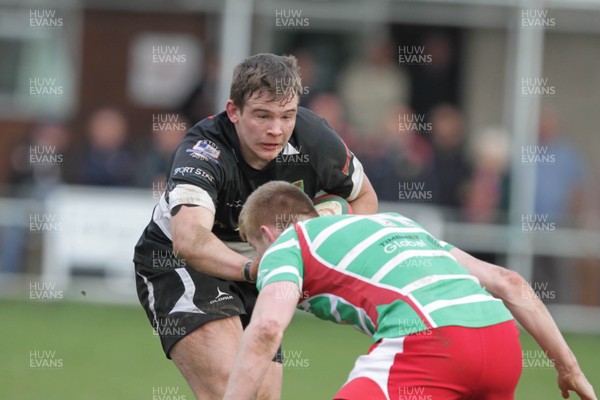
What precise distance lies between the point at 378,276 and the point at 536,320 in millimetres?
797

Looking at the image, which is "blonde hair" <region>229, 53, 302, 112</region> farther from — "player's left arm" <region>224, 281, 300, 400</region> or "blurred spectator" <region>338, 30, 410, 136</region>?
"blurred spectator" <region>338, 30, 410, 136</region>

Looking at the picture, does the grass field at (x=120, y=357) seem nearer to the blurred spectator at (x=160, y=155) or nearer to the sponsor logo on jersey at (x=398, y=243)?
the blurred spectator at (x=160, y=155)

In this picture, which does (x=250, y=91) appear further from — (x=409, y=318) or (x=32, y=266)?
(x=32, y=266)

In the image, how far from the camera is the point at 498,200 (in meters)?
14.9

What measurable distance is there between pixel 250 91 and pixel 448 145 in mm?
9145

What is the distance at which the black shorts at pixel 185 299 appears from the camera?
6.02 meters

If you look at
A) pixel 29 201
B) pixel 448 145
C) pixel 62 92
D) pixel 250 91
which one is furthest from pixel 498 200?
pixel 250 91

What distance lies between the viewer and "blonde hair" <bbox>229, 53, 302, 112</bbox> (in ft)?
19.3

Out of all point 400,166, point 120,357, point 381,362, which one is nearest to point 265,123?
point 381,362

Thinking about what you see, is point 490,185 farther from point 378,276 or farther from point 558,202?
point 378,276

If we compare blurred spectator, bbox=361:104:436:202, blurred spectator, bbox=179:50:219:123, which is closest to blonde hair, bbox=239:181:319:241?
blurred spectator, bbox=361:104:436:202

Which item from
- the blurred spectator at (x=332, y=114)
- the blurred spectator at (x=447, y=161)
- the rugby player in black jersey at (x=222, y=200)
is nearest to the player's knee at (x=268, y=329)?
the rugby player in black jersey at (x=222, y=200)

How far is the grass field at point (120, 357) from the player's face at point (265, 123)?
345cm

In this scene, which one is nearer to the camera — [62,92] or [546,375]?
[546,375]
